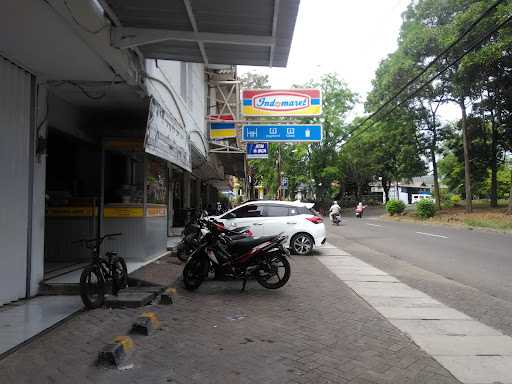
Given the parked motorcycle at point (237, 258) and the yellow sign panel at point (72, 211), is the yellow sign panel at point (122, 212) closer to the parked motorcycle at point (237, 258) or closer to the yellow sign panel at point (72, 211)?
the yellow sign panel at point (72, 211)

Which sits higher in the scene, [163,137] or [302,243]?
[163,137]

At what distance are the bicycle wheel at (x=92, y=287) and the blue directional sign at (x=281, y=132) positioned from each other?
13891mm

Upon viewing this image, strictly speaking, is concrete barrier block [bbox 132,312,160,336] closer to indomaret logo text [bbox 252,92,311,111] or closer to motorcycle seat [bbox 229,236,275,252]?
motorcycle seat [bbox 229,236,275,252]

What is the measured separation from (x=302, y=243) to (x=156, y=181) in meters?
4.55

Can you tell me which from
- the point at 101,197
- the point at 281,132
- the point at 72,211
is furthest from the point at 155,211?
the point at 281,132

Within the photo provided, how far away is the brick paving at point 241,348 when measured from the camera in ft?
12.9

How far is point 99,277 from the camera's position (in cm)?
607

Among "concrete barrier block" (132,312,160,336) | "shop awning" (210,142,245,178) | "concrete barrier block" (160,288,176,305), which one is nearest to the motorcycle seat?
"concrete barrier block" (160,288,176,305)

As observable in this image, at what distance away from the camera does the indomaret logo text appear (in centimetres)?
1877

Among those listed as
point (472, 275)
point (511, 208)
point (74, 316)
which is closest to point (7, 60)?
point (74, 316)

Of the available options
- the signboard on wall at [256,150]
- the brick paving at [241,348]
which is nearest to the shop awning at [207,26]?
the brick paving at [241,348]

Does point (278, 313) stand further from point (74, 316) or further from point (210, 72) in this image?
point (210, 72)

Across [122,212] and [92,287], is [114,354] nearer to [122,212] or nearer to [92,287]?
[92,287]

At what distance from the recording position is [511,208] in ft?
87.6
